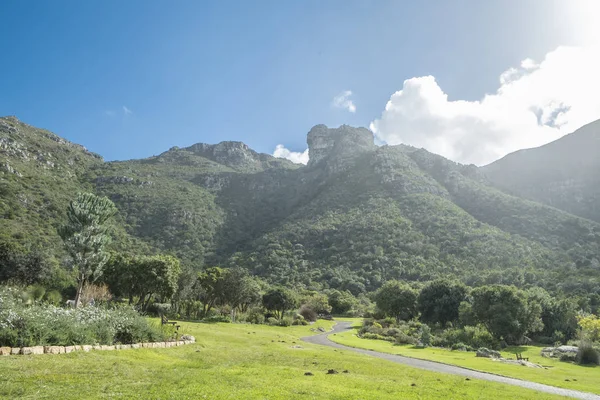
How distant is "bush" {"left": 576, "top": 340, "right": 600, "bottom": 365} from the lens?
1268 inches

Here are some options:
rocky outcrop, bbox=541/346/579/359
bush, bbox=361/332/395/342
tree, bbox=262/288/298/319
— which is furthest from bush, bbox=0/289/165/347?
tree, bbox=262/288/298/319

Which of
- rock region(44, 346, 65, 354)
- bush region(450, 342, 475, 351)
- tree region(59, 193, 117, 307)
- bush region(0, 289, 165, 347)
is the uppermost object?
tree region(59, 193, 117, 307)

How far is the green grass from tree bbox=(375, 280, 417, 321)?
2279 inches

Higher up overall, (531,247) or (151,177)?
(151,177)

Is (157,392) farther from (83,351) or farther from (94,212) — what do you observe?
(94,212)

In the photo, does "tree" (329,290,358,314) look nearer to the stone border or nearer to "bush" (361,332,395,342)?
"bush" (361,332,395,342)

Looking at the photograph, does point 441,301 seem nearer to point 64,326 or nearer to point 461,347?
point 461,347

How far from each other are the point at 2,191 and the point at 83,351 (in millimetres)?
97699

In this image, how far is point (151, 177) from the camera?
161 meters

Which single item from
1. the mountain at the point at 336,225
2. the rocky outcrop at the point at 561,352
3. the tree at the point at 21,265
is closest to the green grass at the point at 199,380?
the rocky outcrop at the point at 561,352

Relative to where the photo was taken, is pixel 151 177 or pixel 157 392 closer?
pixel 157 392

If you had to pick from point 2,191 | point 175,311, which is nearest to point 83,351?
point 175,311

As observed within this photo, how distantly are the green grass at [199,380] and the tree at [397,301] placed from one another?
5790 cm

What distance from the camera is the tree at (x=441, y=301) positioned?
6800 cm
